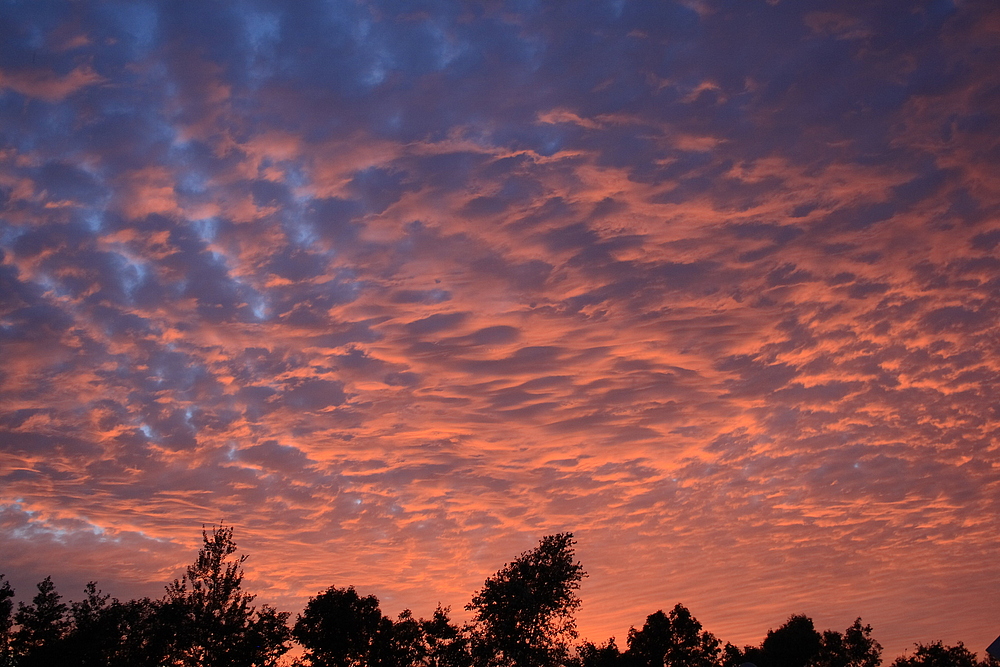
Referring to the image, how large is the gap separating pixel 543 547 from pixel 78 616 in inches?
1783

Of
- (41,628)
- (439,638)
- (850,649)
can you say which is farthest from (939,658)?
(41,628)

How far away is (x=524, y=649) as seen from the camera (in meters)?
70.1

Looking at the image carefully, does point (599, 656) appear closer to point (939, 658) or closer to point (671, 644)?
point (671, 644)

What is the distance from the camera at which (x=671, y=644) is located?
102 metres

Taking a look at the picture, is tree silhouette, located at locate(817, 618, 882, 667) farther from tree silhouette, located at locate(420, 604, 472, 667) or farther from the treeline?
tree silhouette, located at locate(420, 604, 472, 667)

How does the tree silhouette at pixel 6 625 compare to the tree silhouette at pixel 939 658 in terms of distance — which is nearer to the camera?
the tree silhouette at pixel 6 625

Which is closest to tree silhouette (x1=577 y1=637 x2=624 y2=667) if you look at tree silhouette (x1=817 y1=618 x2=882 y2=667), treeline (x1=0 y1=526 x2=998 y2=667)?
treeline (x1=0 y1=526 x2=998 y2=667)

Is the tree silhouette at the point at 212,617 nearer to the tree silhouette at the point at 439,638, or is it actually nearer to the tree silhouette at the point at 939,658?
the tree silhouette at the point at 439,638

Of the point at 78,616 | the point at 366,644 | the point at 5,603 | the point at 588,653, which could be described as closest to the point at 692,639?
the point at 588,653

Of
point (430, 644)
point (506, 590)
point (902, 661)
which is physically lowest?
point (902, 661)

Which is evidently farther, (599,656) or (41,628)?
(599,656)

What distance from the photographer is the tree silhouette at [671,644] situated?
10069cm

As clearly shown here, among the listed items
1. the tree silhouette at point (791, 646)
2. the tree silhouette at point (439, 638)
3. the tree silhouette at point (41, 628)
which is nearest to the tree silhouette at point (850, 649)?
the tree silhouette at point (791, 646)

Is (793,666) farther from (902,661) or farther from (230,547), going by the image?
(230,547)
